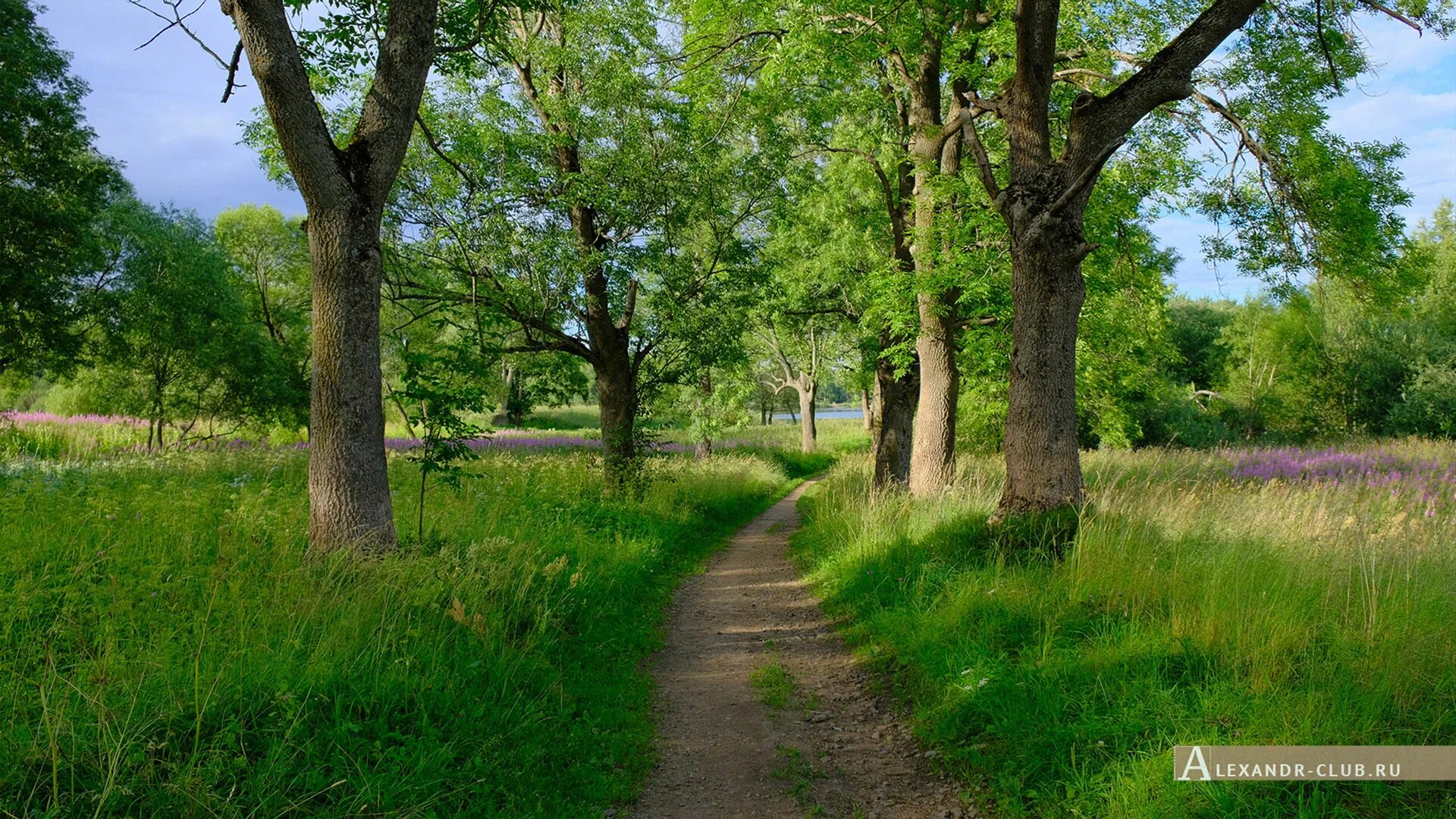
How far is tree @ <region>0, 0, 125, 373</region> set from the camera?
1405 cm

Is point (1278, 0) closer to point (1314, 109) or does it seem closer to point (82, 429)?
point (1314, 109)

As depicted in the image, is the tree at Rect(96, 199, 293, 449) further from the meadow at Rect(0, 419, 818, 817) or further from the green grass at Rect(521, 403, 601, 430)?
the green grass at Rect(521, 403, 601, 430)

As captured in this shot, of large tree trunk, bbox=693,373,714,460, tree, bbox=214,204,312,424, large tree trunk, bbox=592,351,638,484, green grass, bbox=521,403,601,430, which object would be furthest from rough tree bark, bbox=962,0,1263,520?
green grass, bbox=521,403,601,430

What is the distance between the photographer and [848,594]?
8.02 meters

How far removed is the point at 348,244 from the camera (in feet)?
18.2

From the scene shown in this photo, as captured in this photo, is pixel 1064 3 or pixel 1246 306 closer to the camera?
pixel 1064 3

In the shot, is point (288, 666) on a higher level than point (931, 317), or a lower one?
lower

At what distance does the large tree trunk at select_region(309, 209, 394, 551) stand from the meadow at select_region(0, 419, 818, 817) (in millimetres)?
404

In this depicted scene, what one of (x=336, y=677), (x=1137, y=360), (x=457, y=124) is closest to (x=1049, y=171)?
(x=336, y=677)

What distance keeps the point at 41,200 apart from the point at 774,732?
1930cm

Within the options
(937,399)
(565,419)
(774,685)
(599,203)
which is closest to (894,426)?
(937,399)

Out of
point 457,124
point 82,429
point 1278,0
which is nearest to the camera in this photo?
point 1278,0

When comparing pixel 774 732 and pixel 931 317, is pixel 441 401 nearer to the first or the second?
pixel 774 732

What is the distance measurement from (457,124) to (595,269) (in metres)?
3.30
